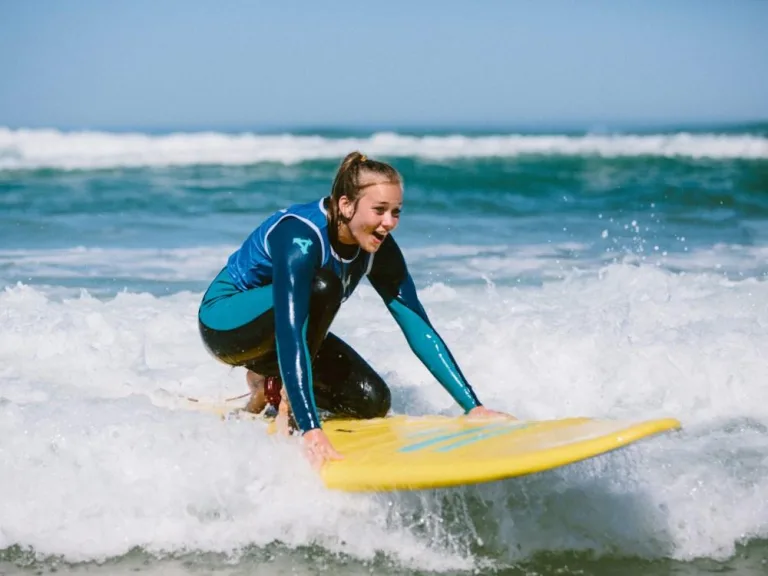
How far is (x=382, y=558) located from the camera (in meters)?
3.24

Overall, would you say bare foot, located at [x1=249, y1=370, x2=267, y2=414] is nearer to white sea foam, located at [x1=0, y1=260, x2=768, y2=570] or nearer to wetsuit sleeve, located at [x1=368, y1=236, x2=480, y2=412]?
white sea foam, located at [x1=0, y1=260, x2=768, y2=570]

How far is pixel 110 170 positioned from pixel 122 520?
16536 mm

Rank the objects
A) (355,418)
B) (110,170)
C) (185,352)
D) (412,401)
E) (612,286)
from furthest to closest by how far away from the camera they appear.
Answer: (110,170) → (612,286) → (185,352) → (412,401) → (355,418)

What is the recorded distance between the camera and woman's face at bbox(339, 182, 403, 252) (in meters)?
3.38

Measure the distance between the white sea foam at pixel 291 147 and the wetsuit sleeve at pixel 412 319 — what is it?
16.6m

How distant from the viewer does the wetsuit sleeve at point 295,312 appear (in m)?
3.27

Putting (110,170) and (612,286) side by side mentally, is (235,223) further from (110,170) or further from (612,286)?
(110,170)

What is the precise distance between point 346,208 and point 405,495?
93 cm

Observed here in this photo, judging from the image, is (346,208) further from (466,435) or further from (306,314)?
(466,435)

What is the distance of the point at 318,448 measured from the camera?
3264mm

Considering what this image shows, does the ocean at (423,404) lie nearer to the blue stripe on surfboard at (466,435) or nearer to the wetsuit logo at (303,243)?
the blue stripe on surfboard at (466,435)

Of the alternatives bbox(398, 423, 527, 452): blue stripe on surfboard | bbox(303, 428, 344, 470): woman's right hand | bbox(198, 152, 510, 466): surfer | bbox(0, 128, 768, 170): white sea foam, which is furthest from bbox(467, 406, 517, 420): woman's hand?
bbox(0, 128, 768, 170): white sea foam

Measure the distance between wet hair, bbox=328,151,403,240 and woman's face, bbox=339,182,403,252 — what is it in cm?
1

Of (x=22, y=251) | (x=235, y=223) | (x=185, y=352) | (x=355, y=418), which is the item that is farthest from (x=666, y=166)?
(x=355, y=418)
